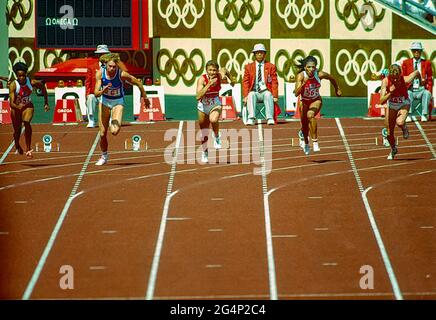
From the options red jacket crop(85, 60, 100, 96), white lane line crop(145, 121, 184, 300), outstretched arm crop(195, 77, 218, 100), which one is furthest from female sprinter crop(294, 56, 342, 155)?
red jacket crop(85, 60, 100, 96)

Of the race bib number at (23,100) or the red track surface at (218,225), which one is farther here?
the race bib number at (23,100)

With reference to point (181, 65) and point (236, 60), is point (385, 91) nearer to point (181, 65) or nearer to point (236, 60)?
point (236, 60)

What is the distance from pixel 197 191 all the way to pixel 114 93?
3532mm

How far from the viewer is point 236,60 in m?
33.9

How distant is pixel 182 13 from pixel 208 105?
1380 centimetres

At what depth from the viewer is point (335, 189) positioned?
17219 mm

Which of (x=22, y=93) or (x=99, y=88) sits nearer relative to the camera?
(x=99, y=88)

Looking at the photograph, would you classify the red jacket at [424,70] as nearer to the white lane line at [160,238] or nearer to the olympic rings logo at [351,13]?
the olympic rings logo at [351,13]

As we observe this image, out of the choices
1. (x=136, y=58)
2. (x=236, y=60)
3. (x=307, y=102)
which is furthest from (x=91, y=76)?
(x=136, y=58)

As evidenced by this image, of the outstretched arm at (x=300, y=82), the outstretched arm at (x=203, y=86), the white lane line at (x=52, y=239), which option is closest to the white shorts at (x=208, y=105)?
the outstretched arm at (x=203, y=86)

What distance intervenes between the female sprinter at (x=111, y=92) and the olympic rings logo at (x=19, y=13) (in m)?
16.3

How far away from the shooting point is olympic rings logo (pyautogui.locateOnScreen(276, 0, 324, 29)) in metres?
33.3

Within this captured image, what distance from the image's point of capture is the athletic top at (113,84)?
64.8 feet

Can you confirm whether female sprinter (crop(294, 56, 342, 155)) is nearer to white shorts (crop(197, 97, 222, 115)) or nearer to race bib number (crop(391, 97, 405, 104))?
race bib number (crop(391, 97, 405, 104))
